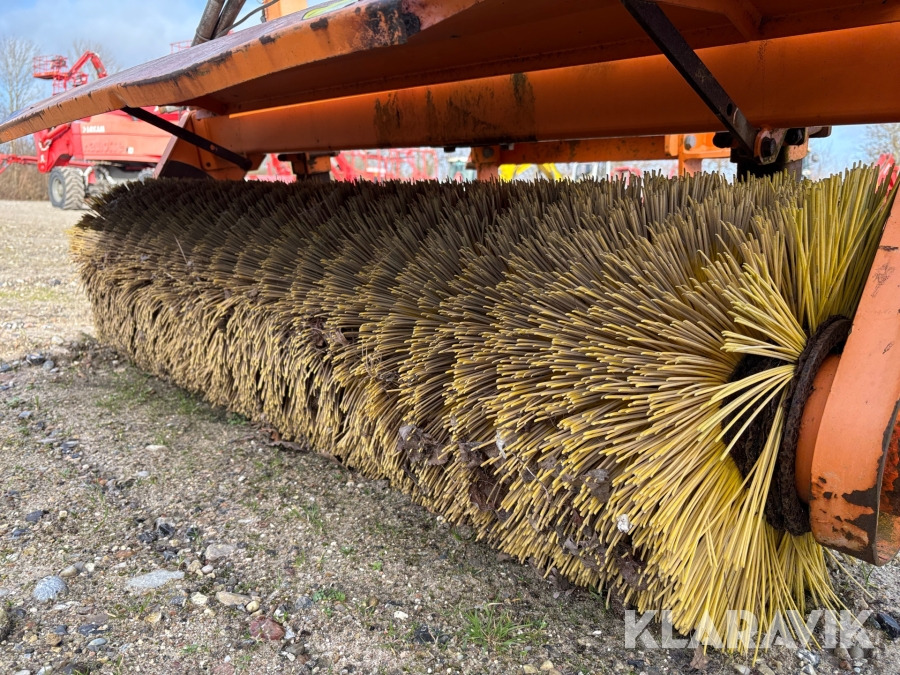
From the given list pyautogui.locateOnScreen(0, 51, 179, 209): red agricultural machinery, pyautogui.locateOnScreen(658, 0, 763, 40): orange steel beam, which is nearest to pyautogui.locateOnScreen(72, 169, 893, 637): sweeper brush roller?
pyautogui.locateOnScreen(658, 0, 763, 40): orange steel beam

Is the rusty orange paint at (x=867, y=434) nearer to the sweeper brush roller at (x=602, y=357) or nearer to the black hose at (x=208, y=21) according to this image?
the sweeper brush roller at (x=602, y=357)

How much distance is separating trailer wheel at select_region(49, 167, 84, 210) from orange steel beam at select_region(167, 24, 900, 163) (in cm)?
1244

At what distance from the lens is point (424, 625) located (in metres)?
1.41

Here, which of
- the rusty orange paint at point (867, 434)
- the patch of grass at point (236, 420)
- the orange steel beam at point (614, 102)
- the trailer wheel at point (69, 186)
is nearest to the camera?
the rusty orange paint at point (867, 434)

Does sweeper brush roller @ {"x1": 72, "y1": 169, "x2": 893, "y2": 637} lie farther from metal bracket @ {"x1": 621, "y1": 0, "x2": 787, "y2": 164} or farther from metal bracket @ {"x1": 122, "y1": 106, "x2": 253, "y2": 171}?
metal bracket @ {"x1": 122, "y1": 106, "x2": 253, "y2": 171}

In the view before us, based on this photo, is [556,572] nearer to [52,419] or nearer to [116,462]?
[116,462]

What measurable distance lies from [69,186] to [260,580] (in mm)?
14489

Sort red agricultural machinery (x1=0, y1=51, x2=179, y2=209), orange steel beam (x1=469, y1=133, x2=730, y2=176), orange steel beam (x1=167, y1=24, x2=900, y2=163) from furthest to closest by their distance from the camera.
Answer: red agricultural machinery (x1=0, y1=51, x2=179, y2=209)
orange steel beam (x1=469, y1=133, x2=730, y2=176)
orange steel beam (x1=167, y1=24, x2=900, y2=163)

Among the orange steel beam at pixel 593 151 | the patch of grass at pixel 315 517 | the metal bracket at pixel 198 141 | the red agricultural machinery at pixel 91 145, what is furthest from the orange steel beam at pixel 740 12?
the red agricultural machinery at pixel 91 145

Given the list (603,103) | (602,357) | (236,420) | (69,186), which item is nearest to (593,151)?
(603,103)

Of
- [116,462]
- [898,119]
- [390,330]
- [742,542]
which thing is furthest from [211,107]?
[742,542]

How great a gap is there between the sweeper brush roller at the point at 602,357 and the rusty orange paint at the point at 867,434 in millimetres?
70

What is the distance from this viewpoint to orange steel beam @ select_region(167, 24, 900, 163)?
5.18ft

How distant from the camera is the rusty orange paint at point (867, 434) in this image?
0.97 meters
